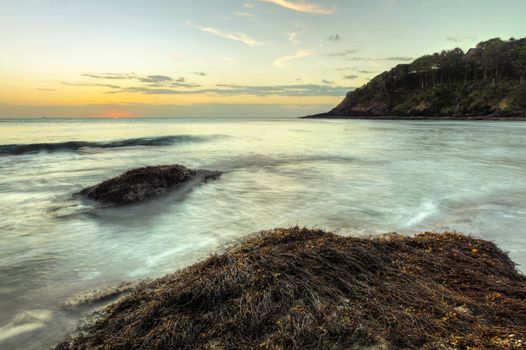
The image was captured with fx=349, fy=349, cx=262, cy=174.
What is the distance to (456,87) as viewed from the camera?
83.5 m

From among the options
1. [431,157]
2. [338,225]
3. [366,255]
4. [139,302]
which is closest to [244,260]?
[139,302]

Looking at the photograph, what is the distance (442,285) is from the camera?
369cm

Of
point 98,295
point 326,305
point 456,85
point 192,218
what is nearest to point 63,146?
point 192,218

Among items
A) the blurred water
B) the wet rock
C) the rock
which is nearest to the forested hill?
the blurred water

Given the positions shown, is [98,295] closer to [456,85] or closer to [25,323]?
[25,323]

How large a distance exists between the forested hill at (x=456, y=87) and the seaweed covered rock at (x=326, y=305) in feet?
243

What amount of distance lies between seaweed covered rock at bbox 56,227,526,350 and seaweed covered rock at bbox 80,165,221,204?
5036 mm

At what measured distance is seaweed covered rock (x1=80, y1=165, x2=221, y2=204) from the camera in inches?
345

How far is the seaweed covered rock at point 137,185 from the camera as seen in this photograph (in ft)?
28.8

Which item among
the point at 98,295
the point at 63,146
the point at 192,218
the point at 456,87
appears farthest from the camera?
the point at 456,87

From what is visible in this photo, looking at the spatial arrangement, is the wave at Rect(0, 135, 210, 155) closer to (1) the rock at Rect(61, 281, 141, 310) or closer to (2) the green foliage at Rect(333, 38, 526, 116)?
(1) the rock at Rect(61, 281, 141, 310)

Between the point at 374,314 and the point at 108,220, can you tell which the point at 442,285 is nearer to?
the point at 374,314

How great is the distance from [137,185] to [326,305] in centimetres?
726

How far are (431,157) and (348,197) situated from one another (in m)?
11.4
